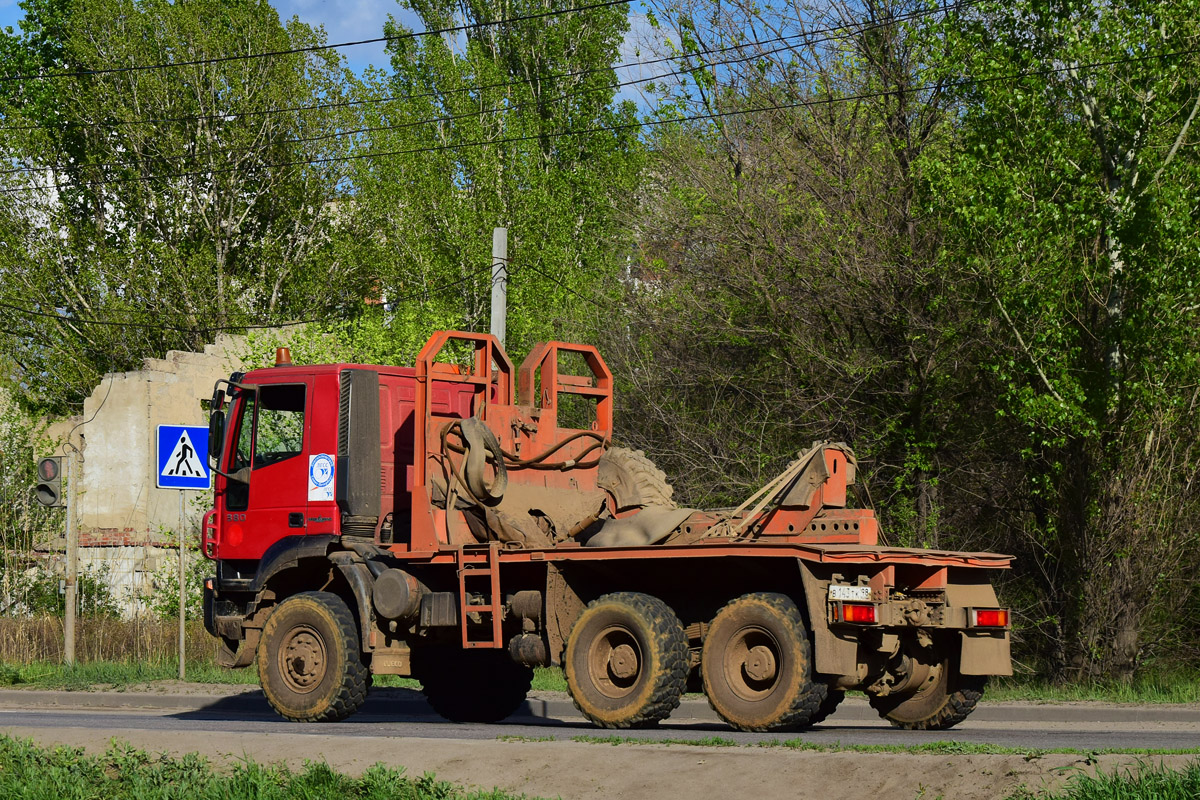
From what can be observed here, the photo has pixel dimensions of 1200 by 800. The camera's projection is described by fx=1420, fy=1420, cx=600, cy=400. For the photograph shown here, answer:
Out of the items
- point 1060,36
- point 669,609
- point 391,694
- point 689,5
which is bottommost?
point 391,694

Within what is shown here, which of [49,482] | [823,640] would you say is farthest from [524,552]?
[49,482]

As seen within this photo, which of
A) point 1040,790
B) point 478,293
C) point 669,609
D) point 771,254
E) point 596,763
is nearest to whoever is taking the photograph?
point 1040,790

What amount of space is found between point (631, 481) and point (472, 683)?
272cm

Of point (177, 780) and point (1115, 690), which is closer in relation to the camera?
point (177, 780)

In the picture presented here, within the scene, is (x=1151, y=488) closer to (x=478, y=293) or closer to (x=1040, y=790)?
(x=1040, y=790)

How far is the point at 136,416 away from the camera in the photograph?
3441cm

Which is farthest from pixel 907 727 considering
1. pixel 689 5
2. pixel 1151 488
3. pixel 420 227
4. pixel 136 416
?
pixel 420 227

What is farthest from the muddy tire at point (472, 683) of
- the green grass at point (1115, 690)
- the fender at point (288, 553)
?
the green grass at point (1115, 690)

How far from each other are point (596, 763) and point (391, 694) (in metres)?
9.29

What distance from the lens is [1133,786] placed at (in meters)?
6.36

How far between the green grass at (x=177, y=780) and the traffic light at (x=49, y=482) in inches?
405

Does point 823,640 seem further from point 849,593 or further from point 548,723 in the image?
point 548,723

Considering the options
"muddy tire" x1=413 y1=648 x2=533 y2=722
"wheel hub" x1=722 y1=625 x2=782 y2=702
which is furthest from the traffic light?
"wheel hub" x1=722 y1=625 x2=782 y2=702

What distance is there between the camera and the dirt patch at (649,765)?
6938 mm
